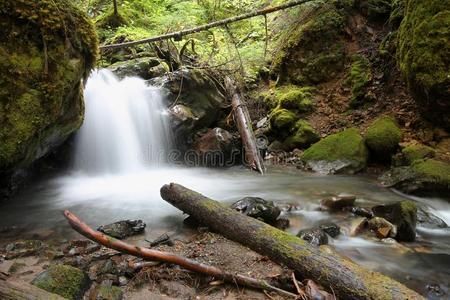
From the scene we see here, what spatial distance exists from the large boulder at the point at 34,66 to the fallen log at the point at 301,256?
6.91 ft

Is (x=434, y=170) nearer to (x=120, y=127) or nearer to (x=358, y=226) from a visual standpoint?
(x=358, y=226)

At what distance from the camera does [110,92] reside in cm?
909

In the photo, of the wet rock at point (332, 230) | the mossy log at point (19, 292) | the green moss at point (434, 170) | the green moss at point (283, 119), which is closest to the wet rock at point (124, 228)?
the mossy log at point (19, 292)

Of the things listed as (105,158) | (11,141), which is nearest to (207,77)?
(105,158)

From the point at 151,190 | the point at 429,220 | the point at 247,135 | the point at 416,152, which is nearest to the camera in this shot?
the point at 429,220

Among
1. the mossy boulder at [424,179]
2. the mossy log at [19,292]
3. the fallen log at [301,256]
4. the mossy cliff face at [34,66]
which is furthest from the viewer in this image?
the mossy boulder at [424,179]

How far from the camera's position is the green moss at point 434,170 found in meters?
6.13

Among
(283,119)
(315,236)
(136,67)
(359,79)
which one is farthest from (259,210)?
(136,67)

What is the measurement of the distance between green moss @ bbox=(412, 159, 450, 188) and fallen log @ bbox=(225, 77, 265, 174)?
132 inches

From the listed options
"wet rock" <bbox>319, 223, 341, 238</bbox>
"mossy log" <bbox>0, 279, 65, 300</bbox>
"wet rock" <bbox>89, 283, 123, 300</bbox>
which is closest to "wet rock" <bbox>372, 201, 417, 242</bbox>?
"wet rock" <bbox>319, 223, 341, 238</bbox>

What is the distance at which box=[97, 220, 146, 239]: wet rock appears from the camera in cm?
418

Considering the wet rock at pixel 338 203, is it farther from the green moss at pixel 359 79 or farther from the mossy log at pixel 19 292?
the green moss at pixel 359 79

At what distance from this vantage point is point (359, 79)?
997 cm

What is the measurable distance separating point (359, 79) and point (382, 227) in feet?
21.3
